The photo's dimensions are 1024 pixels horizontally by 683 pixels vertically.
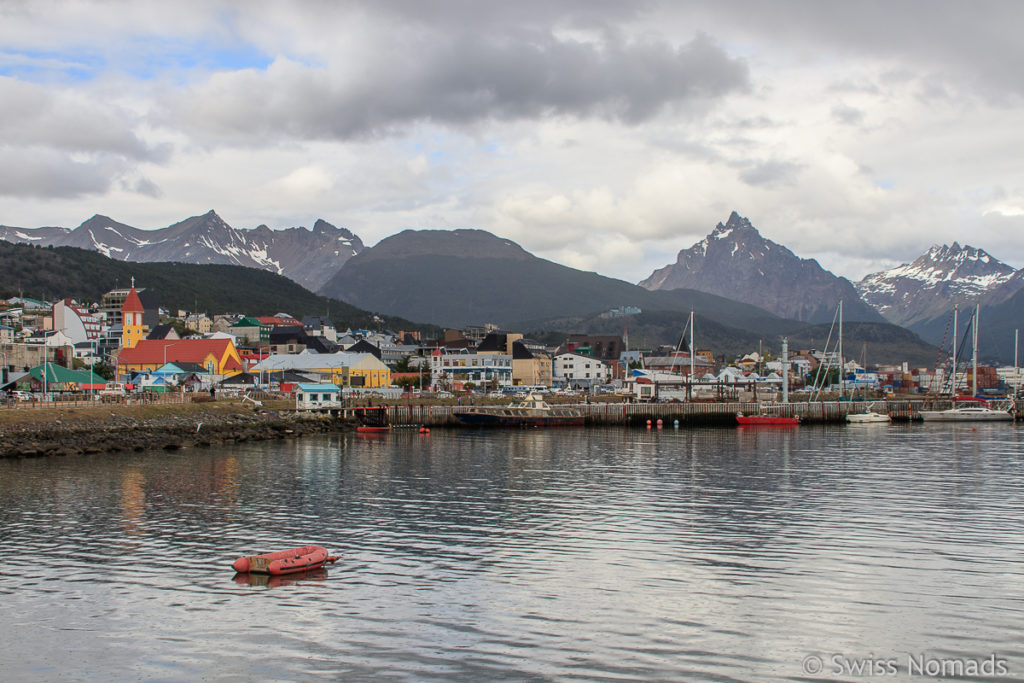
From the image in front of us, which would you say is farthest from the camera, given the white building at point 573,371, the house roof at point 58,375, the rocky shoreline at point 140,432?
the white building at point 573,371

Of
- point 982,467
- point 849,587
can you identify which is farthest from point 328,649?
point 982,467

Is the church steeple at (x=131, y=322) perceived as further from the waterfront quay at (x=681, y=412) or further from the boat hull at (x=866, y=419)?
the boat hull at (x=866, y=419)

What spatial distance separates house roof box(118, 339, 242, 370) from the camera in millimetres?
142625

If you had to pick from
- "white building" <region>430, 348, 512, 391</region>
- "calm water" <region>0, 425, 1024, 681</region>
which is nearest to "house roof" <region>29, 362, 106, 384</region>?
"calm water" <region>0, 425, 1024, 681</region>

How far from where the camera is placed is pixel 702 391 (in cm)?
17125

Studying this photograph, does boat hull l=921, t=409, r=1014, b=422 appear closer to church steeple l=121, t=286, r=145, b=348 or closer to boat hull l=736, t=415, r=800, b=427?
boat hull l=736, t=415, r=800, b=427

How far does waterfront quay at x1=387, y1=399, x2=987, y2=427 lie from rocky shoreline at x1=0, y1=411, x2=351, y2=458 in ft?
50.6

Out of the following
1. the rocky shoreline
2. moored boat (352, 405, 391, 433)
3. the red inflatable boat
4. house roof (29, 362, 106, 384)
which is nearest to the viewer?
the red inflatable boat

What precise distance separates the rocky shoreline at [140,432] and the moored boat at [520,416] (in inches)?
769

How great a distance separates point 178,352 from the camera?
144 metres

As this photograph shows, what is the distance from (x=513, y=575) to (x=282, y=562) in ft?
24.0

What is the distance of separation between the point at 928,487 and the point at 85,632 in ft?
135

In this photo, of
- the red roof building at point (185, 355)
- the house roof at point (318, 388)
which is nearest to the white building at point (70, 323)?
the red roof building at point (185, 355)

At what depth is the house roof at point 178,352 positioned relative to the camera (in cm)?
14262
